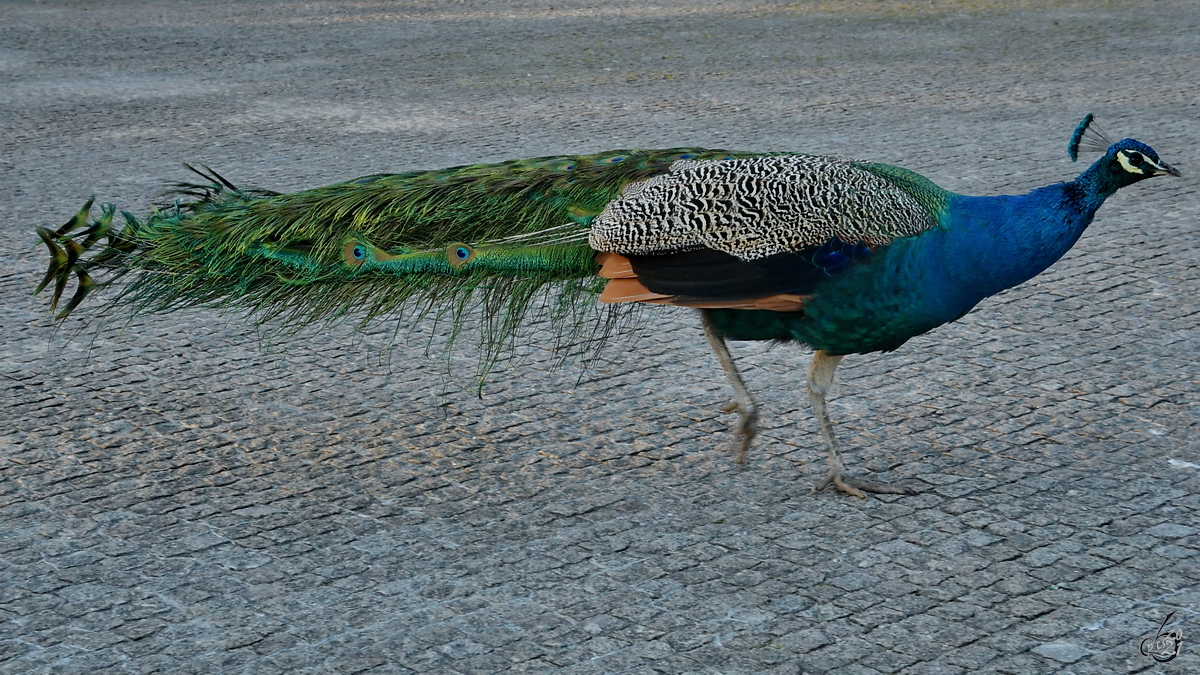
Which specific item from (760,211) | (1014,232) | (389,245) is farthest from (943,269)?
(389,245)

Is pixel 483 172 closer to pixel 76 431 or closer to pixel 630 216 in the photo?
pixel 630 216

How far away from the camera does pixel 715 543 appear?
4051 millimetres

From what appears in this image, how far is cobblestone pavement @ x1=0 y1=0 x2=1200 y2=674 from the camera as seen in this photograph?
3.52 m

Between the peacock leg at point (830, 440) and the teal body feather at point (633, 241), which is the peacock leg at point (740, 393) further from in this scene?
the peacock leg at point (830, 440)

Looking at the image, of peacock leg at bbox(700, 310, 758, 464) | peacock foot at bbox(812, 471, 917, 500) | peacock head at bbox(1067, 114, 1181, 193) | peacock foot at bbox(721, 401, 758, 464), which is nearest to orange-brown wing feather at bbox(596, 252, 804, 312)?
peacock leg at bbox(700, 310, 758, 464)

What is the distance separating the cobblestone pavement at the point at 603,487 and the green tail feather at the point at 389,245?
0.59 meters

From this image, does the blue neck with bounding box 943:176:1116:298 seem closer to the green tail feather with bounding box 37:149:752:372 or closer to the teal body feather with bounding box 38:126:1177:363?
the teal body feather with bounding box 38:126:1177:363

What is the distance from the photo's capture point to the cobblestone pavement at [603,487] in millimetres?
3521

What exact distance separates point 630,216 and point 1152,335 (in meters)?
2.81

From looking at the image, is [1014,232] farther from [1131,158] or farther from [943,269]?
[1131,158]

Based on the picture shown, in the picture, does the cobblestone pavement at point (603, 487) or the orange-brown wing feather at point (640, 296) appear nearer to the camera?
the cobblestone pavement at point (603, 487)

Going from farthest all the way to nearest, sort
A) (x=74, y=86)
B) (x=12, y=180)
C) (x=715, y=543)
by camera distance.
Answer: (x=74, y=86) < (x=12, y=180) < (x=715, y=543)

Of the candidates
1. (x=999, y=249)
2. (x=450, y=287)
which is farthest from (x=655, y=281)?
(x=999, y=249)

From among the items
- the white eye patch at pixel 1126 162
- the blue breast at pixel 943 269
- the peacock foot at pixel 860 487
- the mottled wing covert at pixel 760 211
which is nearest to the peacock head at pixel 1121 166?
Result: the white eye patch at pixel 1126 162
